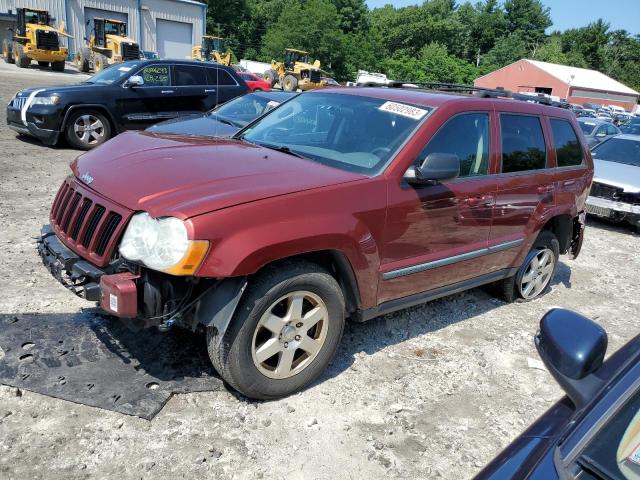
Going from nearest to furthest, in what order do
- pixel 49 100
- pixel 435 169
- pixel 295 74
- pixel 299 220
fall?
pixel 299 220
pixel 435 169
pixel 49 100
pixel 295 74

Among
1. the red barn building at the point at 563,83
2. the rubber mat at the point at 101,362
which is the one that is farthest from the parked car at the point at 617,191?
the red barn building at the point at 563,83

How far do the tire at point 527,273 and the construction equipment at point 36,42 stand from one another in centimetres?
3119

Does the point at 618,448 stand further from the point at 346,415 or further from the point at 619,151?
the point at 619,151

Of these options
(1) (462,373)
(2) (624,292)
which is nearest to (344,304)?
(1) (462,373)

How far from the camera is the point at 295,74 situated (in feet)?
111

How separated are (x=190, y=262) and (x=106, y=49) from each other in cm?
3309

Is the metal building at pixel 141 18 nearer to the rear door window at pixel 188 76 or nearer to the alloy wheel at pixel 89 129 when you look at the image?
the rear door window at pixel 188 76

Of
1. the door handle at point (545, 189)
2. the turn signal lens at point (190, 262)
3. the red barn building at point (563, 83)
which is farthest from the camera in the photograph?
the red barn building at point (563, 83)

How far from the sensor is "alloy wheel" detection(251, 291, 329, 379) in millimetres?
3064

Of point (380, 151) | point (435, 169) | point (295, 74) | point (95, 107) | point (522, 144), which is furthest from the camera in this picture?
point (295, 74)

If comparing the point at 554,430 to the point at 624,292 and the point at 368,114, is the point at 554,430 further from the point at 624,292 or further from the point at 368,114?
the point at 624,292

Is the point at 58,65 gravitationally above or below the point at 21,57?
below

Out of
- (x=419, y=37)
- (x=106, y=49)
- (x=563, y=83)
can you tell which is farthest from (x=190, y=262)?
(x=419, y=37)

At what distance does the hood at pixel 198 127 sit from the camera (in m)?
8.16
